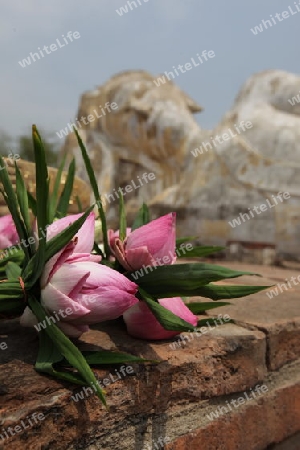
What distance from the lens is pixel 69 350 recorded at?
1.59ft

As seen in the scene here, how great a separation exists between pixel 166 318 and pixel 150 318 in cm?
7

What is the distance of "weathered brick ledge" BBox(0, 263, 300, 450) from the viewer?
0.49 metres

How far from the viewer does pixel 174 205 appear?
11.4 feet

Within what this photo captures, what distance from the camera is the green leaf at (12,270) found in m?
0.62

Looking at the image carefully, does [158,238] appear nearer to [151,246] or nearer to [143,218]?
[151,246]

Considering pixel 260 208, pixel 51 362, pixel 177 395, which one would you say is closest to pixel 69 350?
pixel 51 362

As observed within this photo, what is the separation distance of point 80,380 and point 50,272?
5.1 inches

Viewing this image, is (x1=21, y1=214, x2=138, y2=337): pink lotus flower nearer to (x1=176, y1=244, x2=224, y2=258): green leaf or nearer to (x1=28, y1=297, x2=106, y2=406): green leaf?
(x1=28, y1=297, x2=106, y2=406): green leaf

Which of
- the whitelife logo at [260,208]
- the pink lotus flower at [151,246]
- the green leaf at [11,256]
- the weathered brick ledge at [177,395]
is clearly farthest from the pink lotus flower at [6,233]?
the whitelife logo at [260,208]

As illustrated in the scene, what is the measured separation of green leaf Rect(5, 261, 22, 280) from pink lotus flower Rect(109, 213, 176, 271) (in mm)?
156

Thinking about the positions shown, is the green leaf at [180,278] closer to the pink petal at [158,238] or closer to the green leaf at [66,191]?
the pink petal at [158,238]

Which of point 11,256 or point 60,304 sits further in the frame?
point 11,256

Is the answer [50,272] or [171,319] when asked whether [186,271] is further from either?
[50,272]

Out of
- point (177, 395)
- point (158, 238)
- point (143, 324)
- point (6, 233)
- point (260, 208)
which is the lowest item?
point (260, 208)
